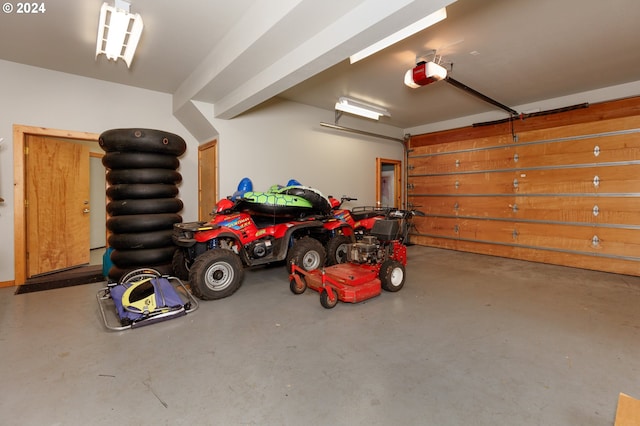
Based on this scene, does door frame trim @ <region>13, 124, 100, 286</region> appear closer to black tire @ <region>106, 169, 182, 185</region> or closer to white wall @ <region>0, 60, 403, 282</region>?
white wall @ <region>0, 60, 403, 282</region>

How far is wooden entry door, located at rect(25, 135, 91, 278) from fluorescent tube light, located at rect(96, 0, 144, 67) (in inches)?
95.5

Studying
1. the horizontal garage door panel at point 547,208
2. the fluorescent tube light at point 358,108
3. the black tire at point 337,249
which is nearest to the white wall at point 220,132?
the fluorescent tube light at point 358,108

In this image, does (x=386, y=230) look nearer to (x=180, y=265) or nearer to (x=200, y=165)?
(x=180, y=265)

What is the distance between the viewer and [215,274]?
3.28 meters

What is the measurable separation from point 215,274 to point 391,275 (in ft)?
6.69

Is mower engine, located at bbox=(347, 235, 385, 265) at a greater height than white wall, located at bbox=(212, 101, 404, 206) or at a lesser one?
lesser

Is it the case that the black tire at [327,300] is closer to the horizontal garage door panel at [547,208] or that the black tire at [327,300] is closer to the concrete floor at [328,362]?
the concrete floor at [328,362]

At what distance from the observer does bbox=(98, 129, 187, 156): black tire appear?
3717 mm

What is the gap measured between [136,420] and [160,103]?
189 inches

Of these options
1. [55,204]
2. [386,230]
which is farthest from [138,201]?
[386,230]

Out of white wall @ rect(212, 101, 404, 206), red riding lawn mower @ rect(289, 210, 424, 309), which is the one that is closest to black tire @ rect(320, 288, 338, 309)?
red riding lawn mower @ rect(289, 210, 424, 309)

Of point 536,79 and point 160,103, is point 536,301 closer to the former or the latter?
point 536,79

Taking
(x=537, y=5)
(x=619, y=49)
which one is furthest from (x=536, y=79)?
(x=537, y=5)

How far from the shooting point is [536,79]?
14.5 feet
